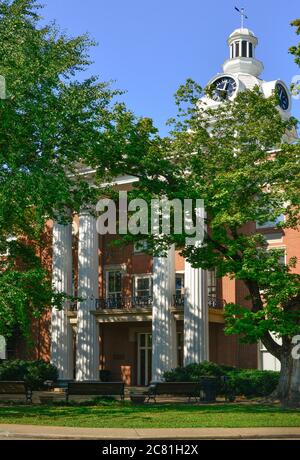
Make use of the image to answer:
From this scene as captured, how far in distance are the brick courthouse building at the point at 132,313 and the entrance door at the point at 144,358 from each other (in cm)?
6

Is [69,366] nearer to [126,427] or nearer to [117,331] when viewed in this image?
[117,331]

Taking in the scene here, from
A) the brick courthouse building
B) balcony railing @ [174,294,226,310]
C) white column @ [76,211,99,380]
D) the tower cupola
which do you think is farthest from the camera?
the tower cupola

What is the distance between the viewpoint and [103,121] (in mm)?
27516

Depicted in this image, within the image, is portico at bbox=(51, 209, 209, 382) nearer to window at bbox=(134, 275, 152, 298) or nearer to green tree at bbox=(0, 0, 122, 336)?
window at bbox=(134, 275, 152, 298)

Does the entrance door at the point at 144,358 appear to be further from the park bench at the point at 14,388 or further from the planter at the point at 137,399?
the planter at the point at 137,399

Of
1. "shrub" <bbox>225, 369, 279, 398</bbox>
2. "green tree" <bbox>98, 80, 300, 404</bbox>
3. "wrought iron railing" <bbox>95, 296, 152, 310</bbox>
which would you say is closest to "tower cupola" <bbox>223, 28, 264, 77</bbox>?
"wrought iron railing" <bbox>95, 296, 152, 310</bbox>

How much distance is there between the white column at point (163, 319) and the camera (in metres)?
39.2

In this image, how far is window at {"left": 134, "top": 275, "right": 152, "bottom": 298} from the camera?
45.0m

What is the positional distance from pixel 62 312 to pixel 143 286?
5211 millimetres

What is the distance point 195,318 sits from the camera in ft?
Answer: 125

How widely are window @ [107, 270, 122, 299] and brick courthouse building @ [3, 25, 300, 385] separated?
6 centimetres

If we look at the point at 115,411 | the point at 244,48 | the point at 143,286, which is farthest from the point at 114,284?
the point at 244,48

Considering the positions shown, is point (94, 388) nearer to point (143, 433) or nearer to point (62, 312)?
point (143, 433)
